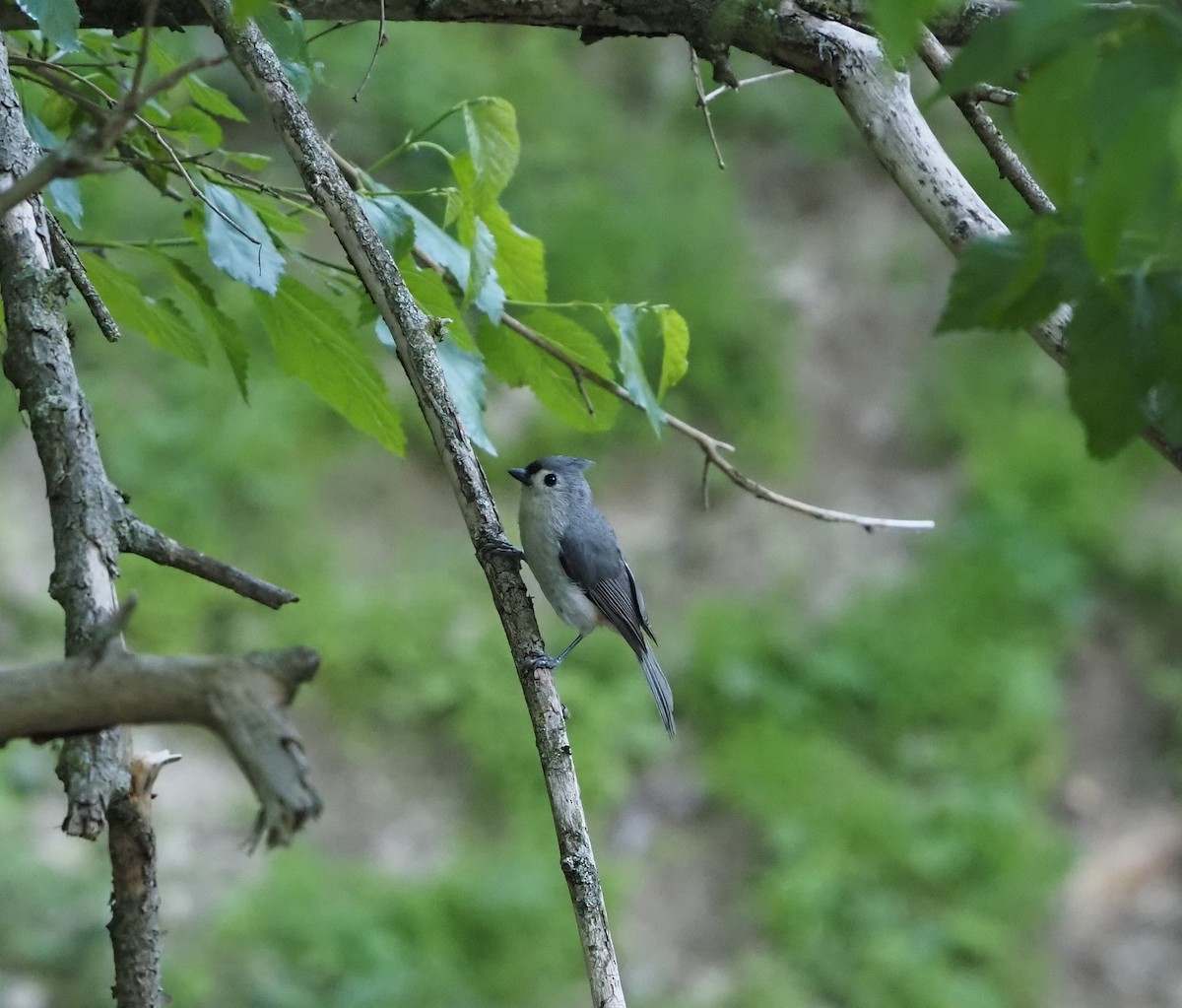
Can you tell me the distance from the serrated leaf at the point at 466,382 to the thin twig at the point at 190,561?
0.68 m

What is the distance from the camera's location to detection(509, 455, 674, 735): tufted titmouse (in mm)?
3527

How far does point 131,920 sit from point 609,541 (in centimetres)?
217

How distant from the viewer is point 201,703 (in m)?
1.00

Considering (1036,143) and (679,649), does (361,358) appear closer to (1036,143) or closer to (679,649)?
(1036,143)

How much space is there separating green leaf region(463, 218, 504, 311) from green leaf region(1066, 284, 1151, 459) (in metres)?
1.03

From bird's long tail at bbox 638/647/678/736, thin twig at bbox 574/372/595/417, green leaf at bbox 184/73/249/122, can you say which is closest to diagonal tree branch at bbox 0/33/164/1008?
green leaf at bbox 184/73/249/122

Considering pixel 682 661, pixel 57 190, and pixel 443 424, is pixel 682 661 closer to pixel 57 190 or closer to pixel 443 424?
pixel 57 190

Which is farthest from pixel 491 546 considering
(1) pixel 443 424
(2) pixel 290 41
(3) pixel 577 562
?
(3) pixel 577 562

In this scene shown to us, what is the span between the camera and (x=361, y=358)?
7.05 ft

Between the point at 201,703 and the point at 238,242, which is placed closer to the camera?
the point at 201,703

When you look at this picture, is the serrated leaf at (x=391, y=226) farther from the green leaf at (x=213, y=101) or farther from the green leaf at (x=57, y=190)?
the green leaf at (x=57, y=190)

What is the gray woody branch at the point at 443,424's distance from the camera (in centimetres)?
157

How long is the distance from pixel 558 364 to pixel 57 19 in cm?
97

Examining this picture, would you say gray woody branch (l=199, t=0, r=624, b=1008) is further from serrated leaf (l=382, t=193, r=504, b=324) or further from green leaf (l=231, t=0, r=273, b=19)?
green leaf (l=231, t=0, r=273, b=19)
